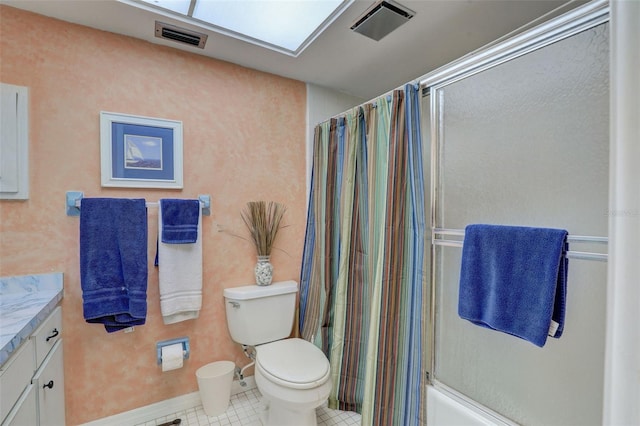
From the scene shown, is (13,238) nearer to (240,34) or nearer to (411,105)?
(240,34)

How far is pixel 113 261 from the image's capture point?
5.09ft

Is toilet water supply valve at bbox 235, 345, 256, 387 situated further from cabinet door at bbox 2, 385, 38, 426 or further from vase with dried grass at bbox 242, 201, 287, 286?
cabinet door at bbox 2, 385, 38, 426

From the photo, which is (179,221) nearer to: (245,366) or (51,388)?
(51,388)

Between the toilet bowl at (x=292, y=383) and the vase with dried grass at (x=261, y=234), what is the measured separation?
0.47 m

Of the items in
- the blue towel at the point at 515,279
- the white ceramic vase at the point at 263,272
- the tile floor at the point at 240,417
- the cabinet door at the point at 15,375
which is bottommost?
the tile floor at the point at 240,417

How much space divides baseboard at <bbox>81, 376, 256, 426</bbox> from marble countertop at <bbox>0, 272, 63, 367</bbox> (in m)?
0.76

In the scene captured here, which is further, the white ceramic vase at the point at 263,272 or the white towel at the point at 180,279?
the white ceramic vase at the point at 263,272

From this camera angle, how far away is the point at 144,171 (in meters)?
1.71

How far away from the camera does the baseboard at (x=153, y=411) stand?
1.67 metres

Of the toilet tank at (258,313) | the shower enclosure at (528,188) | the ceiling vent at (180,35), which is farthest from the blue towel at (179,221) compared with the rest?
the shower enclosure at (528,188)

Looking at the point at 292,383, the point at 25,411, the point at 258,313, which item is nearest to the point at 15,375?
the point at 25,411

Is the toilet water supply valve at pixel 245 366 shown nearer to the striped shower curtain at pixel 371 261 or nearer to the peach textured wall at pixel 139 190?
the peach textured wall at pixel 139 190

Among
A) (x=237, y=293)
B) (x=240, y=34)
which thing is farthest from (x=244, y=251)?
(x=240, y=34)

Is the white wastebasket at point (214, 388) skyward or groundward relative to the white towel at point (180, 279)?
groundward
